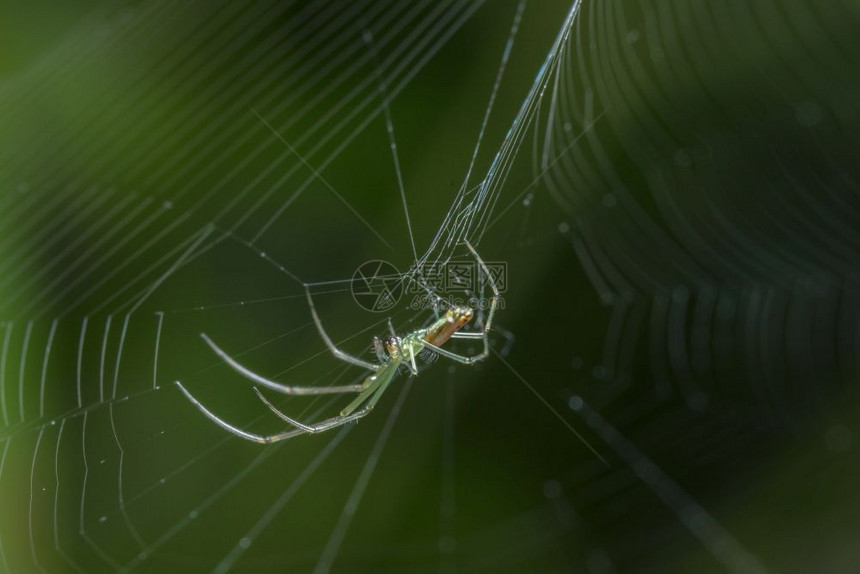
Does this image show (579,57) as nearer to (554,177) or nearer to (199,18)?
(554,177)

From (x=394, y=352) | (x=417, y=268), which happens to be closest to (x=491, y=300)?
(x=417, y=268)

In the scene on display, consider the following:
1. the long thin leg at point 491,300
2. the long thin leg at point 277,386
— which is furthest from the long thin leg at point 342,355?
the long thin leg at point 491,300

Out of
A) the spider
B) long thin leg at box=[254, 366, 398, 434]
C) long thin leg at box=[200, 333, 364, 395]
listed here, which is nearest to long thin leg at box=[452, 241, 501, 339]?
the spider

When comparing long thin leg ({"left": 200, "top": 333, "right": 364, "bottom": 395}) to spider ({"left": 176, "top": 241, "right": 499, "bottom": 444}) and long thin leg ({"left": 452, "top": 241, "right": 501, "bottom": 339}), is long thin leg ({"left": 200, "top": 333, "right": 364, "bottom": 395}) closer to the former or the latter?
spider ({"left": 176, "top": 241, "right": 499, "bottom": 444})

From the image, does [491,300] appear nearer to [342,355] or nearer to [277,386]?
[342,355]

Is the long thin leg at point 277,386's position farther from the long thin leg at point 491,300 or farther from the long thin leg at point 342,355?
the long thin leg at point 491,300

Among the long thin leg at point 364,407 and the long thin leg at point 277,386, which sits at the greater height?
the long thin leg at point 277,386

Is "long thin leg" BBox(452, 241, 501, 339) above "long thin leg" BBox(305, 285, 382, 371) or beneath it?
beneath

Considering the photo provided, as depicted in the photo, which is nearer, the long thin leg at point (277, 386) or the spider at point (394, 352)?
the long thin leg at point (277, 386)

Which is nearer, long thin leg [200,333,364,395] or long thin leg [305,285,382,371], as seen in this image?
long thin leg [200,333,364,395]
